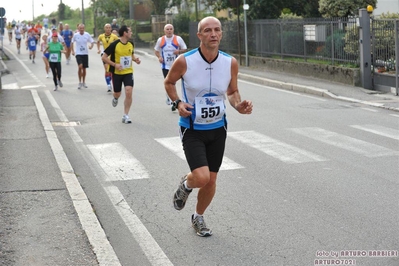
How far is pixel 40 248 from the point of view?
6273 mm

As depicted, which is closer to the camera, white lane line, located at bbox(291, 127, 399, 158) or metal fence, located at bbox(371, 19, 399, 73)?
white lane line, located at bbox(291, 127, 399, 158)

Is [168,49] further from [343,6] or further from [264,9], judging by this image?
[264,9]

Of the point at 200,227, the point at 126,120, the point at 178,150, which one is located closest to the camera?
the point at 200,227

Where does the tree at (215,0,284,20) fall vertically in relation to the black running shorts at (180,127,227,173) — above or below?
above

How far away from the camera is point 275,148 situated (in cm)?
1148

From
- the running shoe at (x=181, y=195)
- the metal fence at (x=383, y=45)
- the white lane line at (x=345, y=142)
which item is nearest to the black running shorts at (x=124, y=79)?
the white lane line at (x=345, y=142)

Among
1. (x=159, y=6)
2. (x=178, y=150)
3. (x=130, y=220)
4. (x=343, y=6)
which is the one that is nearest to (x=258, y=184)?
(x=130, y=220)

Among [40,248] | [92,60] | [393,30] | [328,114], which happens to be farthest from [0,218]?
[92,60]

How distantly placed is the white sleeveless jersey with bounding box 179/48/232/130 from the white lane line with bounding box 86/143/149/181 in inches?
119

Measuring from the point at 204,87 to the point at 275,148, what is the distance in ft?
16.1

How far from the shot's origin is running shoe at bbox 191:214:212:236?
22.7 ft

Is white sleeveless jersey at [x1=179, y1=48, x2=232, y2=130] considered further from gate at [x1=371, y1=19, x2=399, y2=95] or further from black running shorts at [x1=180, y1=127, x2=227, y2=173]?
gate at [x1=371, y1=19, x2=399, y2=95]

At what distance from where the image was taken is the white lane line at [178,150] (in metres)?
10.2

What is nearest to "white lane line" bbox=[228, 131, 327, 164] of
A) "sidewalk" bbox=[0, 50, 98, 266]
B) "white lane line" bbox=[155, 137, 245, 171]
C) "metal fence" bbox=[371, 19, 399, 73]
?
"white lane line" bbox=[155, 137, 245, 171]
